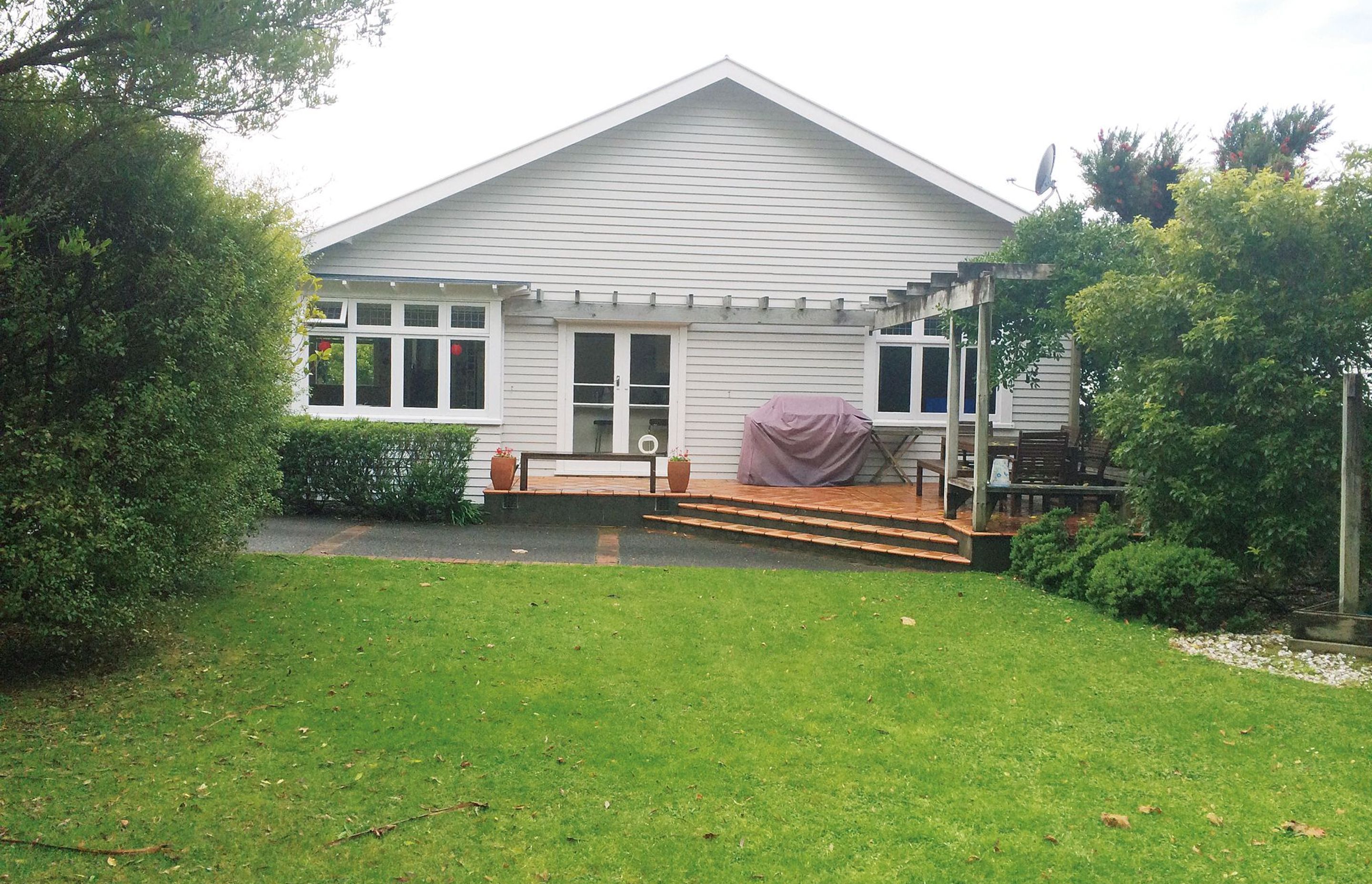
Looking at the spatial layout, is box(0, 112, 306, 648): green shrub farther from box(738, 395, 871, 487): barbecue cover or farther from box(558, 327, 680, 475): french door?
box(738, 395, 871, 487): barbecue cover

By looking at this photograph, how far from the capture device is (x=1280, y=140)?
66.0ft

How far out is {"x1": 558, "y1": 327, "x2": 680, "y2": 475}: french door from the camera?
1445 cm

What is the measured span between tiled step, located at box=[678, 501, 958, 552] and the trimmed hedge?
113 inches

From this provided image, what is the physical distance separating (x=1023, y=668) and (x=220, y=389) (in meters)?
5.21

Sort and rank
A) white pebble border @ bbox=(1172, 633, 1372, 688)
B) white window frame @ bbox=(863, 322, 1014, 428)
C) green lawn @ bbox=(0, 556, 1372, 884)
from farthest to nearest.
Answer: white window frame @ bbox=(863, 322, 1014, 428) < white pebble border @ bbox=(1172, 633, 1372, 688) < green lawn @ bbox=(0, 556, 1372, 884)

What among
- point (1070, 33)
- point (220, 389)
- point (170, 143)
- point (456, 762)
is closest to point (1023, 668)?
point (456, 762)

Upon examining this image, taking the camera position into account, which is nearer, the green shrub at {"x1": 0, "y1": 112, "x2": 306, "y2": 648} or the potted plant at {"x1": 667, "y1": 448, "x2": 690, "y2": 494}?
the green shrub at {"x1": 0, "y1": 112, "x2": 306, "y2": 648}

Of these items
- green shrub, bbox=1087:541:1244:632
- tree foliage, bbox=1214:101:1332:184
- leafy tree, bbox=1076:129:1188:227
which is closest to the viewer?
green shrub, bbox=1087:541:1244:632

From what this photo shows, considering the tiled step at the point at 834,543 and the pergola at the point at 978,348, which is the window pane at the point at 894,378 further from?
the tiled step at the point at 834,543

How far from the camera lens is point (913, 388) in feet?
48.7

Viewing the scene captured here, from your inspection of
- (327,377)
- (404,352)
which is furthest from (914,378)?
(327,377)

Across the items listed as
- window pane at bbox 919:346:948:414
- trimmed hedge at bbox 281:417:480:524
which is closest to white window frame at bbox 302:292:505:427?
trimmed hedge at bbox 281:417:480:524

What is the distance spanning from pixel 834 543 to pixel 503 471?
4.16 meters

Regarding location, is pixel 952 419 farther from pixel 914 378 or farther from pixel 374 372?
pixel 374 372
